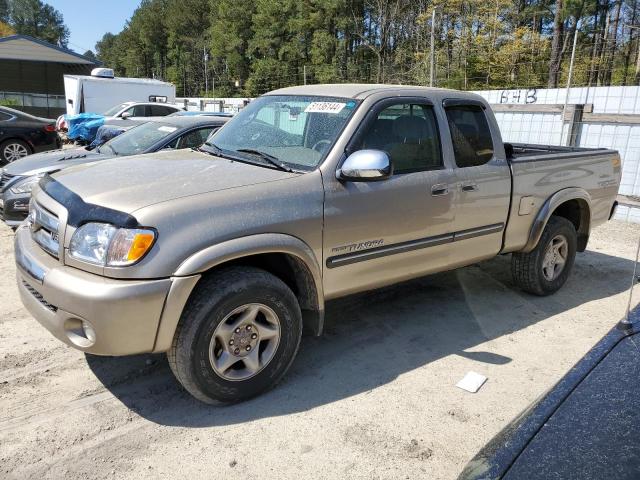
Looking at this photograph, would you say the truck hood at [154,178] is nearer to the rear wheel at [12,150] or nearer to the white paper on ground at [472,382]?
the white paper on ground at [472,382]

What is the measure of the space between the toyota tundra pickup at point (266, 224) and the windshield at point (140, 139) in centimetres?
258

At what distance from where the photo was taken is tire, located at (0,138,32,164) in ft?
37.8

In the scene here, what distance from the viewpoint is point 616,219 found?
28.5ft

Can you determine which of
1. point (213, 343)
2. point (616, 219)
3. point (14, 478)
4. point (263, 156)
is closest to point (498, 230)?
point (263, 156)

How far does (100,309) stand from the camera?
104 inches

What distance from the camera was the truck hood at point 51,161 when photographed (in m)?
6.53

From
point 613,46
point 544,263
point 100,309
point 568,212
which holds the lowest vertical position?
point 544,263

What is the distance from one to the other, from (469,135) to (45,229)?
10.5 ft

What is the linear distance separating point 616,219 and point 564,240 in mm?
4216

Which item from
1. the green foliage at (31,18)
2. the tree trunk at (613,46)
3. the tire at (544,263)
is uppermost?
the green foliage at (31,18)

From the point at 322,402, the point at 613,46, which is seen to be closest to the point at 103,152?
the point at 322,402

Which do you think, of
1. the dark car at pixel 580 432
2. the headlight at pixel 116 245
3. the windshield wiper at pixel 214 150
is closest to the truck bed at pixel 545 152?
the windshield wiper at pixel 214 150

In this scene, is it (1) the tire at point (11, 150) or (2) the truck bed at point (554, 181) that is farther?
(1) the tire at point (11, 150)

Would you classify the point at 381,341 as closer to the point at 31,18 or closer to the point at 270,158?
the point at 270,158
